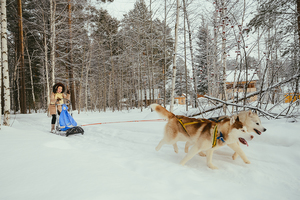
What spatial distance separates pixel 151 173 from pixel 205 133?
1.08 meters

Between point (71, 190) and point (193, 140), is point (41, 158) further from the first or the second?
point (193, 140)

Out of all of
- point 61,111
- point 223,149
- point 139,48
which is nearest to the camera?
point 223,149

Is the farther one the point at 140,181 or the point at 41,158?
the point at 41,158

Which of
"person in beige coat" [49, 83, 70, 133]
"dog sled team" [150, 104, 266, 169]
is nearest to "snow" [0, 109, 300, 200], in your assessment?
"dog sled team" [150, 104, 266, 169]

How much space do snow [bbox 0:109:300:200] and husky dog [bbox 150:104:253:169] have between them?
0.36m

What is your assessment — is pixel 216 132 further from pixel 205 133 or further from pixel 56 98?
pixel 56 98

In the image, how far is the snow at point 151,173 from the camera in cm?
185

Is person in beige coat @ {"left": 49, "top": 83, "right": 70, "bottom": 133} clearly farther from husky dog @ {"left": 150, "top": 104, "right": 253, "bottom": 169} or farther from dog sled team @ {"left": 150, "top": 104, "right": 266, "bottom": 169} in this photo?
dog sled team @ {"left": 150, "top": 104, "right": 266, "bottom": 169}

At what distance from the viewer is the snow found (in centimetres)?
185

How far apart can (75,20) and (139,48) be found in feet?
21.3

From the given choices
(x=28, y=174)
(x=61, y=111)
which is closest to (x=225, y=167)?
(x=28, y=174)

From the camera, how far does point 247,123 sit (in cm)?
248

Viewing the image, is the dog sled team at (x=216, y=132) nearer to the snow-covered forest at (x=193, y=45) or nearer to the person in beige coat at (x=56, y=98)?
the snow-covered forest at (x=193, y=45)

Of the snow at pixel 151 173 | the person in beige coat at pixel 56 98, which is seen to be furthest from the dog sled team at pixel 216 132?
the person in beige coat at pixel 56 98
